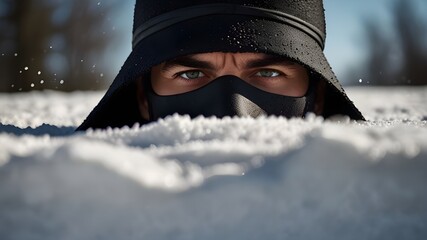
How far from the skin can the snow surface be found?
84 centimetres

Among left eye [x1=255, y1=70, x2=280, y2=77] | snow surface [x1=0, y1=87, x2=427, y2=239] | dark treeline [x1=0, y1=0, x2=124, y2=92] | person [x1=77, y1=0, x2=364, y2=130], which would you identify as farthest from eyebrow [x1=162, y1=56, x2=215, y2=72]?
dark treeline [x1=0, y1=0, x2=124, y2=92]

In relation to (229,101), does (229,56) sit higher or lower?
higher

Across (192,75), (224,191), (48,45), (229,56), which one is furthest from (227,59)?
(48,45)

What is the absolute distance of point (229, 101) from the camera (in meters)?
1.09

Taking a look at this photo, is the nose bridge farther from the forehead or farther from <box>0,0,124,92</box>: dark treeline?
<box>0,0,124,92</box>: dark treeline

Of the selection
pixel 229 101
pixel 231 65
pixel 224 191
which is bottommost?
pixel 224 191

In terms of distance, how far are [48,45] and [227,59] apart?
32.2 ft

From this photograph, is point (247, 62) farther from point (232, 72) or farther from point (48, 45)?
point (48, 45)

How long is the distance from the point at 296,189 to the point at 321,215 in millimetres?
29

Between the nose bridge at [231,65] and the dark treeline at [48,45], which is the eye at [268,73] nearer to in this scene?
the nose bridge at [231,65]

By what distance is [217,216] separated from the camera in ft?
1.13

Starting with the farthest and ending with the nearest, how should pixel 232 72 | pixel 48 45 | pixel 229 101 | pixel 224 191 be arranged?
pixel 48 45, pixel 232 72, pixel 229 101, pixel 224 191

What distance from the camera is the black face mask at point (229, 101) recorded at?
109 cm

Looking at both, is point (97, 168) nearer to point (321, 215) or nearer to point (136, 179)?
point (136, 179)
